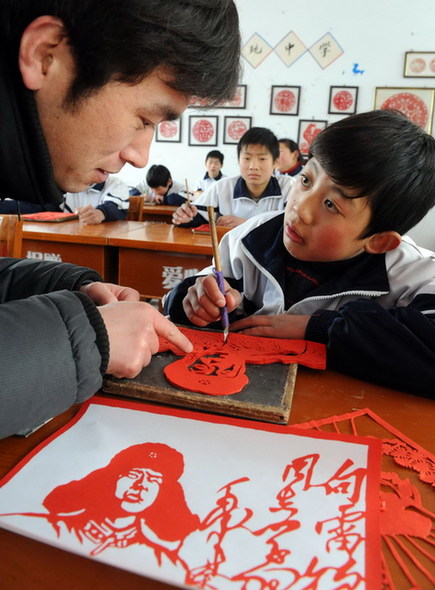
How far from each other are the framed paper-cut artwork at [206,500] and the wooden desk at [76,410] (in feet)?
0.03

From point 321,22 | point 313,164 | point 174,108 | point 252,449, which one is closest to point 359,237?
point 313,164

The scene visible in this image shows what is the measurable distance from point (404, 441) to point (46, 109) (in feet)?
2.01

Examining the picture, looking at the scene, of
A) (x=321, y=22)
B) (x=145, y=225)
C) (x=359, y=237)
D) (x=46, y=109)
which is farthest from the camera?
(x=321, y=22)

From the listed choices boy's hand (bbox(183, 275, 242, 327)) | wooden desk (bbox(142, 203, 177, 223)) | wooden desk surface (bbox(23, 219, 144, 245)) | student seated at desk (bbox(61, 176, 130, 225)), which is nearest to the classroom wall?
wooden desk (bbox(142, 203, 177, 223))

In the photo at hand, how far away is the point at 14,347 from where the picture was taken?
44 cm

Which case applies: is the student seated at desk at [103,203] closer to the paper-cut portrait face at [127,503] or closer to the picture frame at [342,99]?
the paper-cut portrait face at [127,503]

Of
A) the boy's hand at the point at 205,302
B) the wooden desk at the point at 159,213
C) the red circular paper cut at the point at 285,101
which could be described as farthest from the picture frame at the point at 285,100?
the boy's hand at the point at 205,302

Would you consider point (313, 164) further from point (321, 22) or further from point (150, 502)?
point (321, 22)

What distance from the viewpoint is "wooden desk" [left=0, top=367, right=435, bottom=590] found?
32cm

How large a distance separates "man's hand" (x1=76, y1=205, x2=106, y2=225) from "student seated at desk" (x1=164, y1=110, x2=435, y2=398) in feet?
5.71

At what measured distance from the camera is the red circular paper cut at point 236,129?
5258mm

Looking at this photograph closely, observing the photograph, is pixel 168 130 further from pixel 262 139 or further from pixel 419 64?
pixel 262 139

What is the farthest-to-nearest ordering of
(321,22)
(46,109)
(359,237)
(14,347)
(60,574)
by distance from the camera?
1. (321,22)
2. (359,237)
3. (46,109)
4. (14,347)
5. (60,574)

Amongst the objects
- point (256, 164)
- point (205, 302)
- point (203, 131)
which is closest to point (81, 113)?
point (205, 302)
